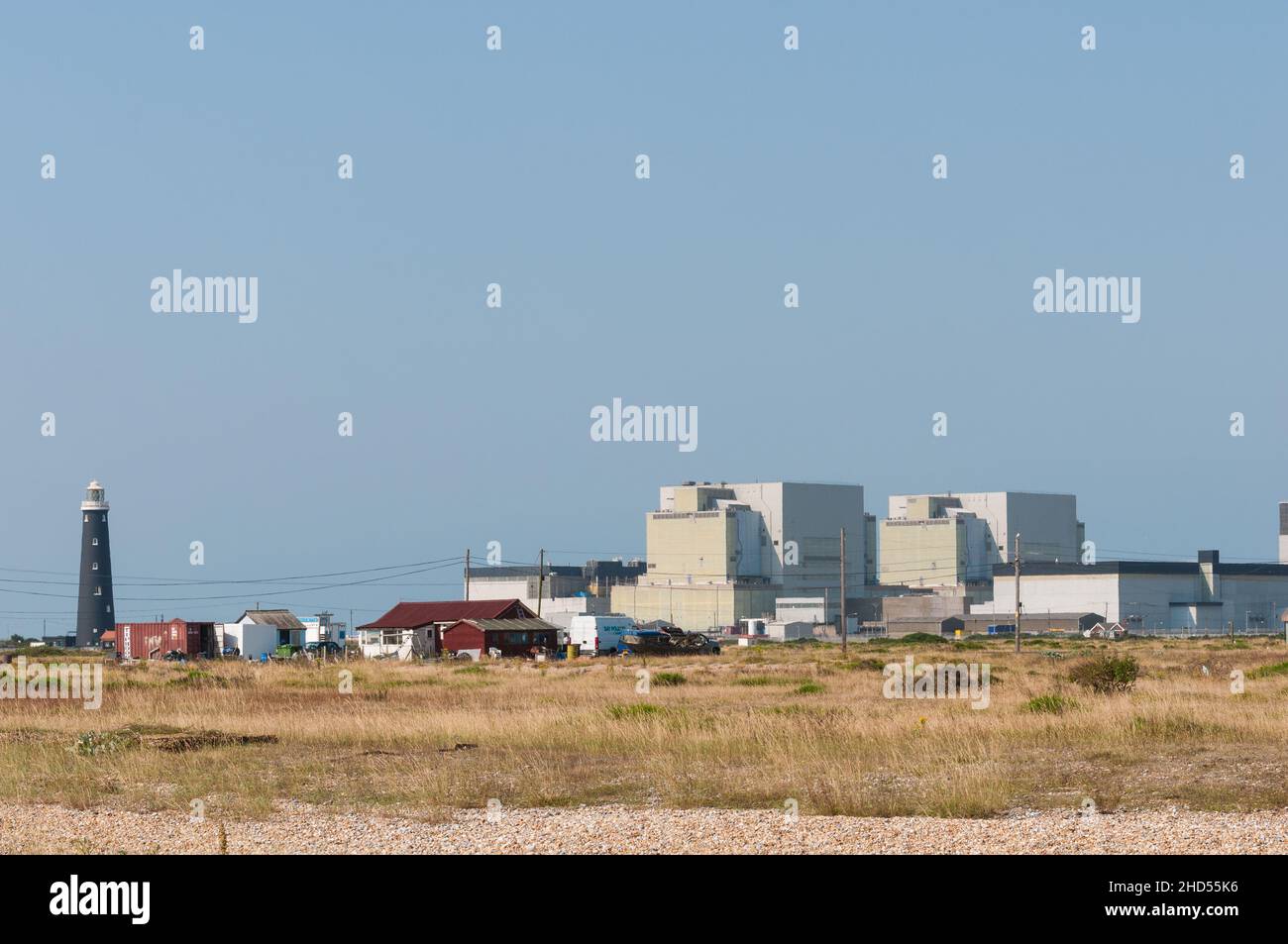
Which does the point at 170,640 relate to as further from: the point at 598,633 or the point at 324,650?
the point at 598,633

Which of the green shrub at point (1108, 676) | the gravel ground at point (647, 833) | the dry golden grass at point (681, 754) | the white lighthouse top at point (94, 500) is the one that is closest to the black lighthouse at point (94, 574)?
the white lighthouse top at point (94, 500)

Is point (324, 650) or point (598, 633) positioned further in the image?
point (598, 633)

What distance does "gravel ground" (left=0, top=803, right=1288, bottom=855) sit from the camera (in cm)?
1294

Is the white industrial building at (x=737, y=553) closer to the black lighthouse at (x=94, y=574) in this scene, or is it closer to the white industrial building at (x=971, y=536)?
the white industrial building at (x=971, y=536)

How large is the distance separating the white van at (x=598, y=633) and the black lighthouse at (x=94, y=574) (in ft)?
193

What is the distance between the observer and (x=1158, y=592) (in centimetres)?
15150

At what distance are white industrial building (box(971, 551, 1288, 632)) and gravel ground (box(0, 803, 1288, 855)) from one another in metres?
139

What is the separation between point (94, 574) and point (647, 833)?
131457 mm

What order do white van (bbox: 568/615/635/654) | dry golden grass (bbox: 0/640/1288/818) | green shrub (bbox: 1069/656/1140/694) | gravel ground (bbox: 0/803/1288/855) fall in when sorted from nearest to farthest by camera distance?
gravel ground (bbox: 0/803/1288/855), dry golden grass (bbox: 0/640/1288/818), green shrub (bbox: 1069/656/1140/694), white van (bbox: 568/615/635/654)

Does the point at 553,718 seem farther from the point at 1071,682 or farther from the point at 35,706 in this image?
the point at 1071,682

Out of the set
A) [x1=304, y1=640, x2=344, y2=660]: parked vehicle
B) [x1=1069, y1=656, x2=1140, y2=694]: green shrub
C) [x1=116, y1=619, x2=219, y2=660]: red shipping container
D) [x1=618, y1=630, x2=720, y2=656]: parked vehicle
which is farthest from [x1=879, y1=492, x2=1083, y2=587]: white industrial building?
[x1=1069, y1=656, x2=1140, y2=694]: green shrub

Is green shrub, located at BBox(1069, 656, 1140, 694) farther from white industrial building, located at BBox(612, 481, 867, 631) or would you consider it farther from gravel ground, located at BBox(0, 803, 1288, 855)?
white industrial building, located at BBox(612, 481, 867, 631)

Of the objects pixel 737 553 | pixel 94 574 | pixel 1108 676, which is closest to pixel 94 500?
pixel 94 574
